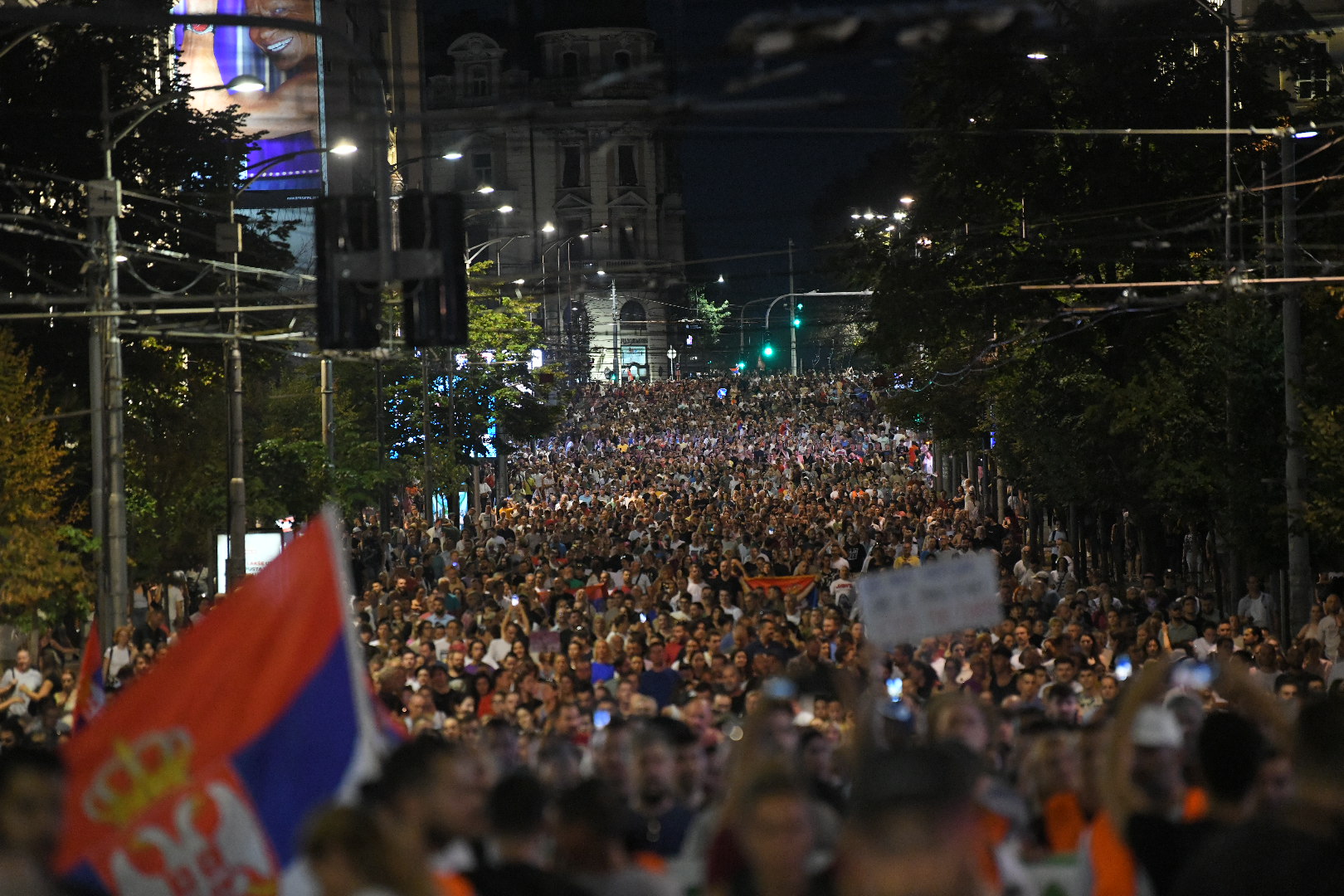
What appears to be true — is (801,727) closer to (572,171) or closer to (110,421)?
(110,421)

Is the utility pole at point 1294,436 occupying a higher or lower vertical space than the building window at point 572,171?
lower

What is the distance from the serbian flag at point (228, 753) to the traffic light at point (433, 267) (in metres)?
7.07

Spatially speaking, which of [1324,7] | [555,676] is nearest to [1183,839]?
[555,676]

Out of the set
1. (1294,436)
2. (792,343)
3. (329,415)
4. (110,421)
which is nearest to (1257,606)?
(1294,436)

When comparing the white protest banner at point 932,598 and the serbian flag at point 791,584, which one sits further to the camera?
the serbian flag at point 791,584

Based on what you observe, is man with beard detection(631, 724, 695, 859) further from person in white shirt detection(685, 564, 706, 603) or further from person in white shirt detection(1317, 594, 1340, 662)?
person in white shirt detection(685, 564, 706, 603)

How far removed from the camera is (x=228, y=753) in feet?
20.9

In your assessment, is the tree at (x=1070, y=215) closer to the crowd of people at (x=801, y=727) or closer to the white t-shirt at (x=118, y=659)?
the crowd of people at (x=801, y=727)

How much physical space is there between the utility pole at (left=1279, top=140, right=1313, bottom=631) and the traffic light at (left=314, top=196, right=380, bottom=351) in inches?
525

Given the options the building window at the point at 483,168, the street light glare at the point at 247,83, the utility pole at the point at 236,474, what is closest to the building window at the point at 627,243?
the building window at the point at 483,168

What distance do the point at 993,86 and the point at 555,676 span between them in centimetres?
2391

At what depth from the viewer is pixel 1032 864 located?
298 inches

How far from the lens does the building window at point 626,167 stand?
148 m

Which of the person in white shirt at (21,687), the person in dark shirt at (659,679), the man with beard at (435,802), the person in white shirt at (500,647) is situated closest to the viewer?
the man with beard at (435,802)
